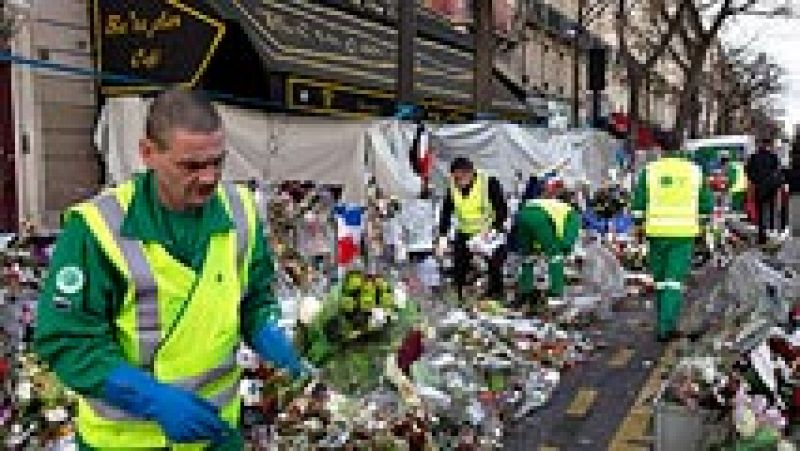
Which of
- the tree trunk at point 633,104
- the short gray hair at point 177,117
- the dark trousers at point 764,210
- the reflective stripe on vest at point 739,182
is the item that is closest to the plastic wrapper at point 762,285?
the short gray hair at point 177,117

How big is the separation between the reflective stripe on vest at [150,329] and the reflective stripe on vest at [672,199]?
7325 mm

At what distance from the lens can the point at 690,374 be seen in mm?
6441

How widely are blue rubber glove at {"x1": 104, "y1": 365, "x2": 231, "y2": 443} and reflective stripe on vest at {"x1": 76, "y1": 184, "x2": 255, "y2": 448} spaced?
11cm

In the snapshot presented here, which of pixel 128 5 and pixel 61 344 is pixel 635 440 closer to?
pixel 61 344

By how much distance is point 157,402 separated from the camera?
2904 millimetres

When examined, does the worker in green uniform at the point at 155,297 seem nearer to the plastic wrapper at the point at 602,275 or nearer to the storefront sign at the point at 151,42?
the plastic wrapper at the point at 602,275

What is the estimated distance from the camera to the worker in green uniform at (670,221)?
10.2 meters

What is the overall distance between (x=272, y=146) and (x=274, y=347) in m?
11.4

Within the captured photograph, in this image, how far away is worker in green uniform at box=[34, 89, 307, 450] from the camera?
Result: 294 cm

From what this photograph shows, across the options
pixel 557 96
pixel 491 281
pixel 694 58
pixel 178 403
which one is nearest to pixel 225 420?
pixel 178 403

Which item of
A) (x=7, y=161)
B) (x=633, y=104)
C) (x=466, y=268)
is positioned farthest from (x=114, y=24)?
(x=633, y=104)

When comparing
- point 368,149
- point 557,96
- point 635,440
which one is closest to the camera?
point 635,440

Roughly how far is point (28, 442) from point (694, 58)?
38.6 m

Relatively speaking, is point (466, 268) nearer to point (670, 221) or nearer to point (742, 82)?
point (670, 221)
